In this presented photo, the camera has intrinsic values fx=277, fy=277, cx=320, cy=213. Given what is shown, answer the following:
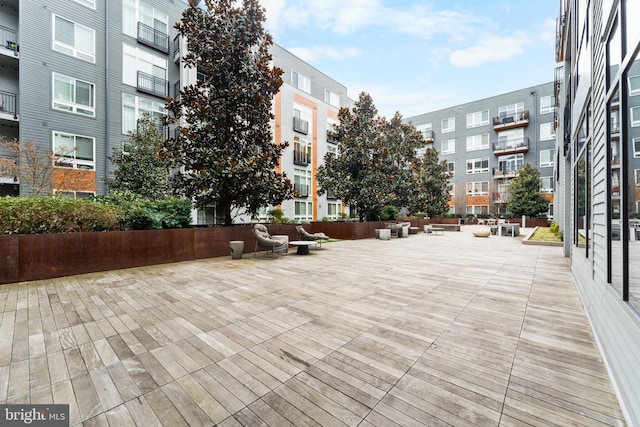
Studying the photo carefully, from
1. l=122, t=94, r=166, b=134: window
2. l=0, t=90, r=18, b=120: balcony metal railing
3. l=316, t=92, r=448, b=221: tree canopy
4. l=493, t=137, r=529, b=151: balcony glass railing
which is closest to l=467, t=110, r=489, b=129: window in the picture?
l=493, t=137, r=529, b=151: balcony glass railing

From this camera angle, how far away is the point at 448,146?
121ft

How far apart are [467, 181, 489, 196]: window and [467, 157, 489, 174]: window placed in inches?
57.7

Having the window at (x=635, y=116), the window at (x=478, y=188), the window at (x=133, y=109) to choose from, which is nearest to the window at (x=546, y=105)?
Answer: the window at (x=478, y=188)

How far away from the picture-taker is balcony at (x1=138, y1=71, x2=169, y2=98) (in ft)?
50.1

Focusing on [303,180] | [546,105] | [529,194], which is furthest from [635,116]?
[546,105]

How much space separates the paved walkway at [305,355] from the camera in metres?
1.85

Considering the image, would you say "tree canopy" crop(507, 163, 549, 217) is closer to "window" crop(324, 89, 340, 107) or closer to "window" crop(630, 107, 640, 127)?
"window" crop(324, 89, 340, 107)

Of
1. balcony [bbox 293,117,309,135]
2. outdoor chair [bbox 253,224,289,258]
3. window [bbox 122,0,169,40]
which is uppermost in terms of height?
window [bbox 122,0,169,40]

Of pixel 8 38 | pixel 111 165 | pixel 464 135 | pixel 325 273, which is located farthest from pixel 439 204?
pixel 8 38

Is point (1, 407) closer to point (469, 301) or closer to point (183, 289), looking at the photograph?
point (183, 289)

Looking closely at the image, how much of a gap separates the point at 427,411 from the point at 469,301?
9.18 ft

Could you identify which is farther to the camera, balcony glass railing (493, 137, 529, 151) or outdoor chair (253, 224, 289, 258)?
balcony glass railing (493, 137, 529, 151)

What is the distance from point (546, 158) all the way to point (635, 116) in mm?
35215

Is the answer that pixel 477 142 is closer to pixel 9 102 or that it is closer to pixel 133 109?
pixel 133 109
